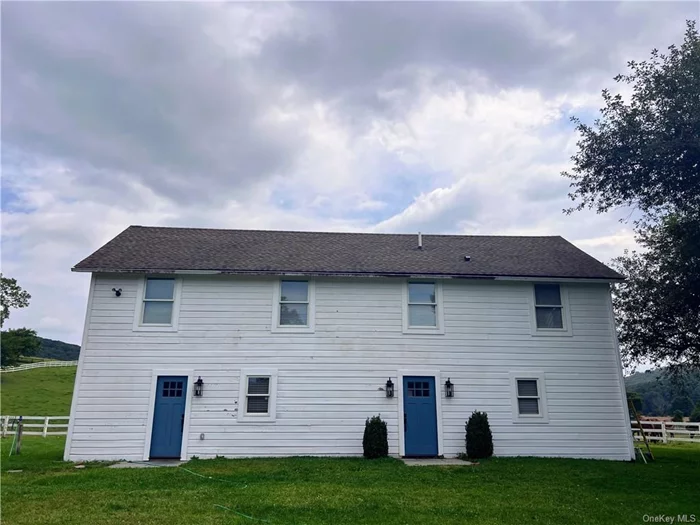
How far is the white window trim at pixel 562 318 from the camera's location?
12.5 metres

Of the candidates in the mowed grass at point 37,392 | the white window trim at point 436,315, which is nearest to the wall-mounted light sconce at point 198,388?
the white window trim at point 436,315

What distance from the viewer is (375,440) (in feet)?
36.3

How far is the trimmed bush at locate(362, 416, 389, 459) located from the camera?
36.1ft

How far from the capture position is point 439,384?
11938 millimetres

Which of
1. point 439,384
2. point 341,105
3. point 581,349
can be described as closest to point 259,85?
point 341,105

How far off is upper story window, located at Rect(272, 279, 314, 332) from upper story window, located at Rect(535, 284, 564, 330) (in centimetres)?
654

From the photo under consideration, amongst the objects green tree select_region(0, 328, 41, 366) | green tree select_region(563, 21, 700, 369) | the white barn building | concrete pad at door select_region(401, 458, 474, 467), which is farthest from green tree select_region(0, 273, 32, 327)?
green tree select_region(563, 21, 700, 369)

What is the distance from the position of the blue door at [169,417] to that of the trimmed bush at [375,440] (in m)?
4.75

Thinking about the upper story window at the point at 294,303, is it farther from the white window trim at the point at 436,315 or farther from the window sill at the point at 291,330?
the white window trim at the point at 436,315

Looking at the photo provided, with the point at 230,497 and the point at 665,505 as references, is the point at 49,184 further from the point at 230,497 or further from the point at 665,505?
the point at 665,505

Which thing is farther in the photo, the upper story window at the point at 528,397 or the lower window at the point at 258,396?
the upper story window at the point at 528,397

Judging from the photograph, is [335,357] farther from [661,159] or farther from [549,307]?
[661,159]

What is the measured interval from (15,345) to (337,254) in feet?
144

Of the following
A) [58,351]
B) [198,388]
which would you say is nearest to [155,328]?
[198,388]
